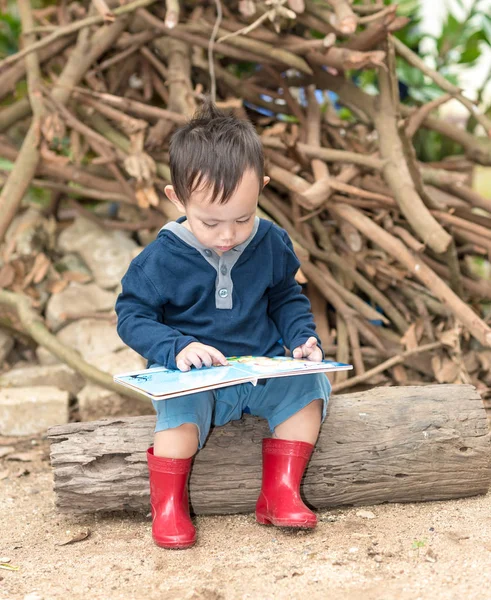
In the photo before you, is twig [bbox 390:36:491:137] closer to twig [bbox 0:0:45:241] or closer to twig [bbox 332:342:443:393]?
twig [bbox 332:342:443:393]

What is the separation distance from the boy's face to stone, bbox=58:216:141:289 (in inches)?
60.6

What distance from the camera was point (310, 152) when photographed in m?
3.14

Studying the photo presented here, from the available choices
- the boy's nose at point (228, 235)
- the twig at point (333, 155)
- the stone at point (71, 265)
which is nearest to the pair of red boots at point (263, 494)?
the boy's nose at point (228, 235)

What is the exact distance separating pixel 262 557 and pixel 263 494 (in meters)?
0.21

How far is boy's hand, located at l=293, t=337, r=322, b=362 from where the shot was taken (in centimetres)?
198

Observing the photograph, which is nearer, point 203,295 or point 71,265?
point 203,295

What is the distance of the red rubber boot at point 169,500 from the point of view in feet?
6.21

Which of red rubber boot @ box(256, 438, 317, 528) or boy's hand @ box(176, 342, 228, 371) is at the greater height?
boy's hand @ box(176, 342, 228, 371)

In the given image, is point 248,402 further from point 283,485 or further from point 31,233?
point 31,233

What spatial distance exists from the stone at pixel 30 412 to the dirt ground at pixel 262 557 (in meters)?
0.76

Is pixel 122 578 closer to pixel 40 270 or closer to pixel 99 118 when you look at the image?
pixel 40 270

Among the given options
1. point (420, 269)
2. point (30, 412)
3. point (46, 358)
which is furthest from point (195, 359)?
point (46, 358)

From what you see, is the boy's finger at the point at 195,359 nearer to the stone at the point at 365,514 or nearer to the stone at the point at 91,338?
the stone at the point at 365,514

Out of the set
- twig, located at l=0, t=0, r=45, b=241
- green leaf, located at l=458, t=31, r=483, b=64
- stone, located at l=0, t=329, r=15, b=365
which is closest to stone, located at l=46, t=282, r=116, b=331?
stone, located at l=0, t=329, r=15, b=365
